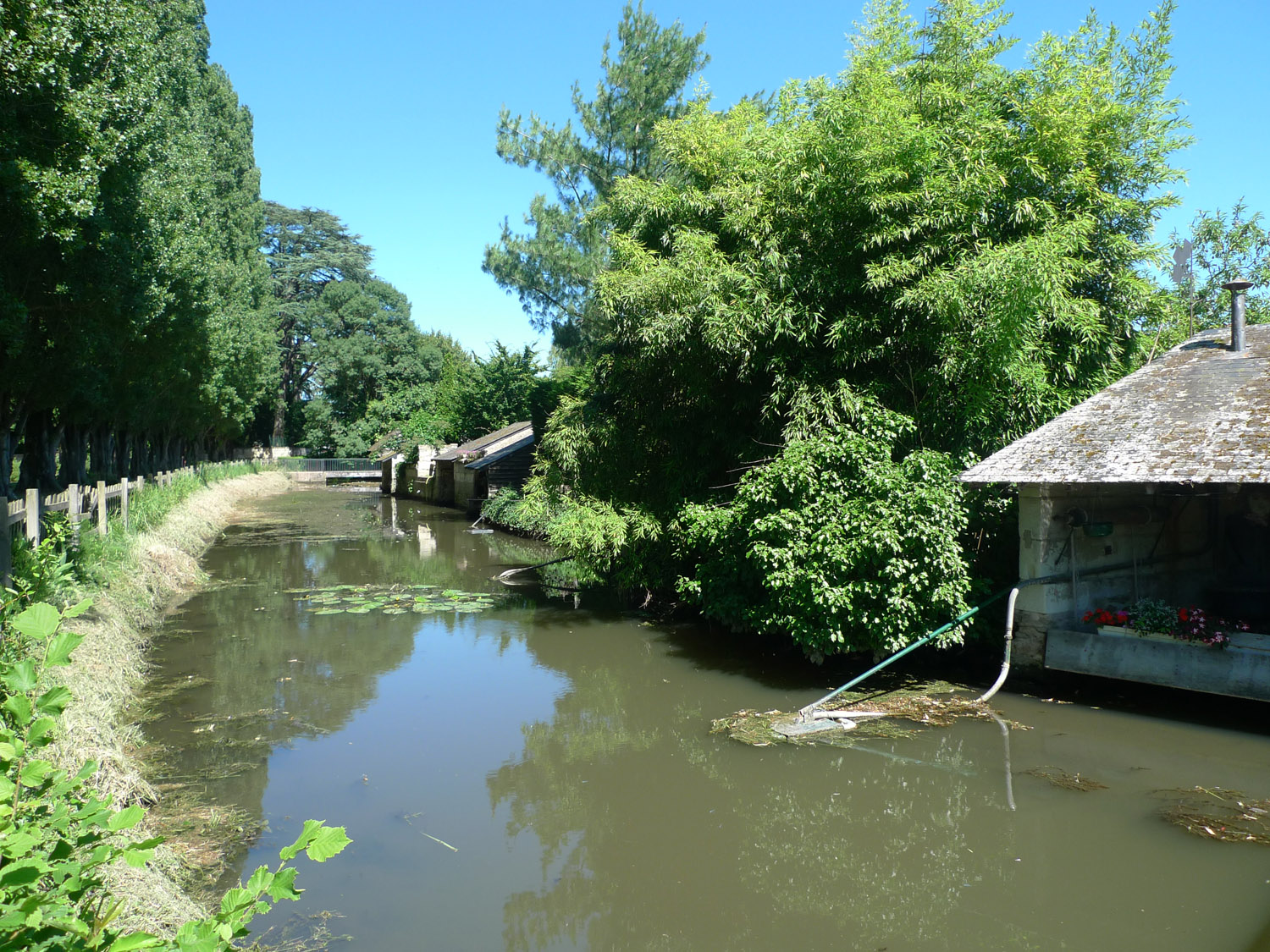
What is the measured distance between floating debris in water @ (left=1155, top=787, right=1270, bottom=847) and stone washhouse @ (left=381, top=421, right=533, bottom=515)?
78.1 ft

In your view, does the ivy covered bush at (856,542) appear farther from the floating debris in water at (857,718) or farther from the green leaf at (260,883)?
the green leaf at (260,883)

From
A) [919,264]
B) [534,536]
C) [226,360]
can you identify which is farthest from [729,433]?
[226,360]

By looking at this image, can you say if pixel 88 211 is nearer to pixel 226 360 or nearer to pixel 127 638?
pixel 127 638

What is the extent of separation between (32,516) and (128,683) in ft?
7.76

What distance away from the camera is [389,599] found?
643 inches

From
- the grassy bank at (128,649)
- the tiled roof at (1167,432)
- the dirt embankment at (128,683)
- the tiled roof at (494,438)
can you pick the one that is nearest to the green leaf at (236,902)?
the dirt embankment at (128,683)

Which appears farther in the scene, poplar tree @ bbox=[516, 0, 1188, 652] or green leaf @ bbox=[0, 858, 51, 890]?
poplar tree @ bbox=[516, 0, 1188, 652]

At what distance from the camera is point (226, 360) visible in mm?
29312

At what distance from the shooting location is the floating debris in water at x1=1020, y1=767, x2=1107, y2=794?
23.7 feet

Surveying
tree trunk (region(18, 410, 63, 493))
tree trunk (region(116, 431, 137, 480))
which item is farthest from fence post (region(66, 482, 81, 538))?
tree trunk (region(116, 431, 137, 480))

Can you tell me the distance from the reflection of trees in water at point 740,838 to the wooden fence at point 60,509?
16.4 feet

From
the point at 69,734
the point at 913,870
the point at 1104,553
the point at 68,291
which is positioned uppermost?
the point at 68,291

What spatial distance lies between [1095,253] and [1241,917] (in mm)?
8651

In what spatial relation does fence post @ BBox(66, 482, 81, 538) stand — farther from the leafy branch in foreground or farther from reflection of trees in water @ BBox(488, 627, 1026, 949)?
the leafy branch in foreground
